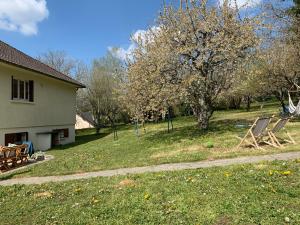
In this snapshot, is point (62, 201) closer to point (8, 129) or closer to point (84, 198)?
point (84, 198)

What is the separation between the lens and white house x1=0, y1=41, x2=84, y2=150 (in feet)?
55.7

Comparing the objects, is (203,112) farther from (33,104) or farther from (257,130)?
(33,104)

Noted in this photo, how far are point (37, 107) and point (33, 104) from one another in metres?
0.47

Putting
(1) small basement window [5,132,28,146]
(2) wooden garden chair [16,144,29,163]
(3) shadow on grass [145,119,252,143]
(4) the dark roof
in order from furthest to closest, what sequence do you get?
1. (1) small basement window [5,132,28,146]
2. (4) the dark roof
3. (3) shadow on grass [145,119,252,143]
4. (2) wooden garden chair [16,144,29,163]

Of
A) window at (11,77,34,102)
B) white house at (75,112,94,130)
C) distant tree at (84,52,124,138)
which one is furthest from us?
white house at (75,112,94,130)

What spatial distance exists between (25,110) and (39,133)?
1.93m

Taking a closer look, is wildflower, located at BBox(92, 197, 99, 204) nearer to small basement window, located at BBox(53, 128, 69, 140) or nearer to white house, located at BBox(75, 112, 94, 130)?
small basement window, located at BBox(53, 128, 69, 140)

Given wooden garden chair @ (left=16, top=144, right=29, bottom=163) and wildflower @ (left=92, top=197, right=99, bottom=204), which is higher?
wooden garden chair @ (left=16, top=144, right=29, bottom=163)

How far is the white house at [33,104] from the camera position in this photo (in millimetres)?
16984

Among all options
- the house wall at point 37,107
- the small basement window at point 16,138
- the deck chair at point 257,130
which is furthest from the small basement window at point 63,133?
the deck chair at point 257,130

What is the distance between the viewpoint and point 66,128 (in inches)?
966

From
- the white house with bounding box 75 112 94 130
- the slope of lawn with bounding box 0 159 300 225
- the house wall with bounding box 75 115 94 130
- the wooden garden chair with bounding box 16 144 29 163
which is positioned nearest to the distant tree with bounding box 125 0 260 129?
the wooden garden chair with bounding box 16 144 29 163

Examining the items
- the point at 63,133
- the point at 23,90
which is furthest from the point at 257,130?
the point at 63,133

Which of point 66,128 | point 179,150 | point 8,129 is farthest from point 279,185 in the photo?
point 66,128
